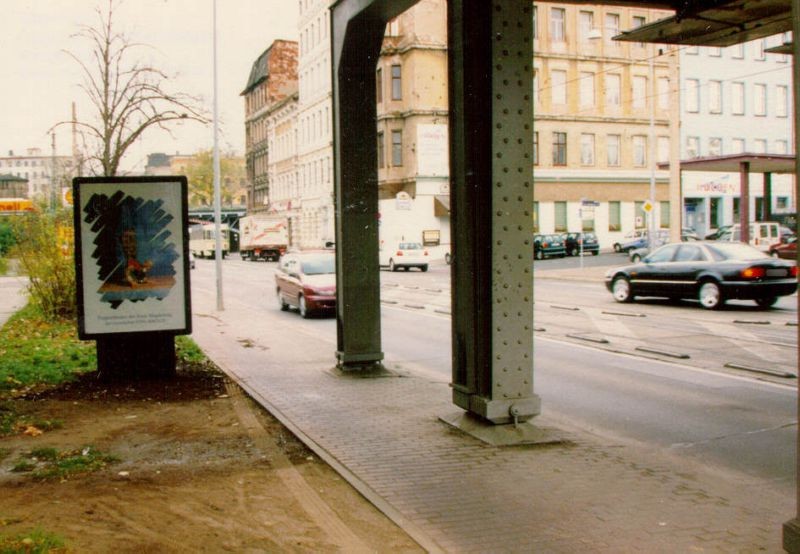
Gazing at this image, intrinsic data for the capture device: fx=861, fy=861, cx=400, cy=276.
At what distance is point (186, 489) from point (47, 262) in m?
13.2

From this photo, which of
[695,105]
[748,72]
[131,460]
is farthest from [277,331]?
Result: [748,72]

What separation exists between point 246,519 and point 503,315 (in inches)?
118

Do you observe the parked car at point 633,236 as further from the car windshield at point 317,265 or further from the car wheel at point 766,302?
the car windshield at point 317,265

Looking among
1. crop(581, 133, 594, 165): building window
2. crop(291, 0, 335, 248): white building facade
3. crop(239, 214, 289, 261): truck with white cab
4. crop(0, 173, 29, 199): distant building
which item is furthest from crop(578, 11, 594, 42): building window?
crop(0, 173, 29, 199): distant building

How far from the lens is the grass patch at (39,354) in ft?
35.7

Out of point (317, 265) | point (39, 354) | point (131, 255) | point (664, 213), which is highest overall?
point (664, 213)

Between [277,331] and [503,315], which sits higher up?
[503,315]

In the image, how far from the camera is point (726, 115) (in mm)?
62219

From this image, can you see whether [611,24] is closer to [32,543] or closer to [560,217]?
[560,217]

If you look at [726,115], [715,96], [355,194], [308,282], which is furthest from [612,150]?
[355,194]

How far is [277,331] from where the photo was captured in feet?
58.9

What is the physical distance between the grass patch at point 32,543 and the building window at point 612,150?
6076cm

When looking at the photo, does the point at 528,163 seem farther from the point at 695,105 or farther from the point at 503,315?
the point at 695,105

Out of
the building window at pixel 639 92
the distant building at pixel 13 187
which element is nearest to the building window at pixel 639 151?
the building window at pixel 639 92
